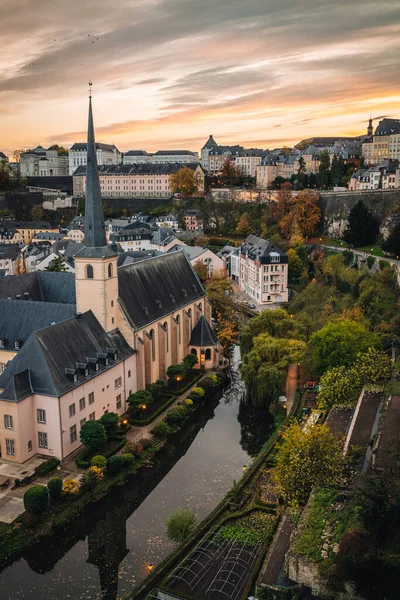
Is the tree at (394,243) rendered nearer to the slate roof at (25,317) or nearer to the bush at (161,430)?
the bush at (161,430)

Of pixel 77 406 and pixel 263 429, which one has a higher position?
pixel 77 406

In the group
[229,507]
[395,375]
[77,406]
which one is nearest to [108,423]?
[77,406]

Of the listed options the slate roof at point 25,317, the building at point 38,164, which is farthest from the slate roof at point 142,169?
the slate roof at point 25,317

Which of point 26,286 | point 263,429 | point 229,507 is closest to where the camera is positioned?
point 229,507

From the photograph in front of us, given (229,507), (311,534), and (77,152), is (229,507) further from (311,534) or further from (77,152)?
(77,152)

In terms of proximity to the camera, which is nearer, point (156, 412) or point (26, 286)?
point (156, 412)

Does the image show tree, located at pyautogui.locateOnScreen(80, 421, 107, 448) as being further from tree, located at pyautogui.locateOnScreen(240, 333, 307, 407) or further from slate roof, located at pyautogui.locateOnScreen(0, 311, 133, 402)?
tree, located at pyautogui.locateOnScreen(240, 333, 307, 407)
